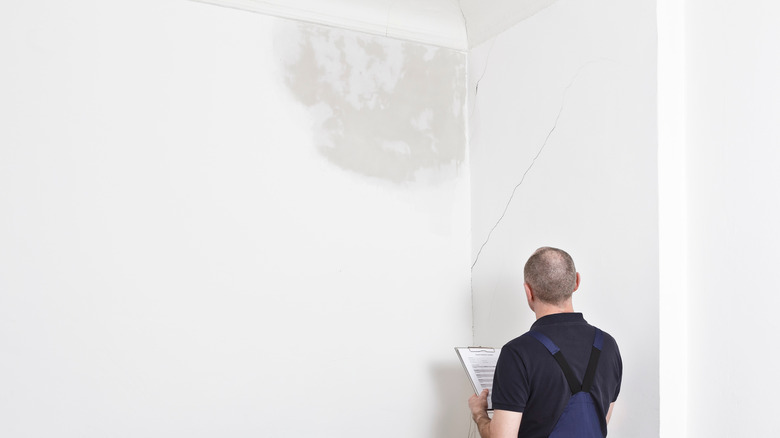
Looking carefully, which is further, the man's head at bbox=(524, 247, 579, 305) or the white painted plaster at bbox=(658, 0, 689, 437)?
the white painted plaster at bbox=(658, 0, 689, 437)

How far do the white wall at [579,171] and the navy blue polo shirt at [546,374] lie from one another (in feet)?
0.78

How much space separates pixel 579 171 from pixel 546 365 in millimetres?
839

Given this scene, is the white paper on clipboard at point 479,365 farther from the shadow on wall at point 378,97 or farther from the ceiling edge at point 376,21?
the ceiling edge at point 376,21

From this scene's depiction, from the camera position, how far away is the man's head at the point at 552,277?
1.97m

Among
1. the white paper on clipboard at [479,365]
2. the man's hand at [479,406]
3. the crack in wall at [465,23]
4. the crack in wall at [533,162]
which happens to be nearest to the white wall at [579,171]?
the crack in wall at [533,162]

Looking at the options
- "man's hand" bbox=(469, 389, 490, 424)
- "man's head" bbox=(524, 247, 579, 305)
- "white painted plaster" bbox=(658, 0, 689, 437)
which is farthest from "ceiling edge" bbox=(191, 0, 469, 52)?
"man's hand" bbox=(469, 389, 490, 424)

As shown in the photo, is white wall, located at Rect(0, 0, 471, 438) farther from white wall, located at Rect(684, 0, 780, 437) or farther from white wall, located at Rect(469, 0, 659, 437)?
white wall, located at Rect(684, 0, 780, 437)

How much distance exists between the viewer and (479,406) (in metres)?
2.12

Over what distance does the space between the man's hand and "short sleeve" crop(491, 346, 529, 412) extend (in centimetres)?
19

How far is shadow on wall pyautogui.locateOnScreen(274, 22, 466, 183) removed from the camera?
2711mm

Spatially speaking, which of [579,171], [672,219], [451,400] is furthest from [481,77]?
[451,400]

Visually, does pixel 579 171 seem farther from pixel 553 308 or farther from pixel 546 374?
pixel 546 374

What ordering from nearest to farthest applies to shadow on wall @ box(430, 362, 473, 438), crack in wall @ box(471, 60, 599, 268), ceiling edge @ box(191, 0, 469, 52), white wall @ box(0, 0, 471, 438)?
white wall @ box(0, 0, 471, 438)
crack in wall @ box(471, 60, 599, 268)
ceiling edge @ box(191, 0, 469, 52)
shadow on wall @ box(430, 362, 473, 438)

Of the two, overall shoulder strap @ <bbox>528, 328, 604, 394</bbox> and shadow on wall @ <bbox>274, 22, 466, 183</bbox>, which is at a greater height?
shadow on wall @ <bbox>274, 22, 466, 183</bbox>
